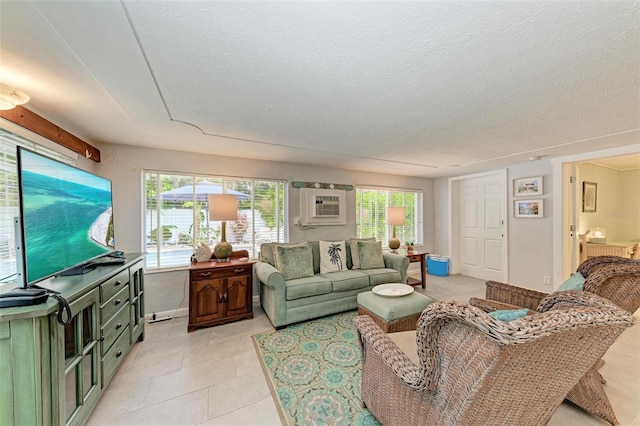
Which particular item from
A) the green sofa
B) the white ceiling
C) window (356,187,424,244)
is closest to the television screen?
the white ceiling

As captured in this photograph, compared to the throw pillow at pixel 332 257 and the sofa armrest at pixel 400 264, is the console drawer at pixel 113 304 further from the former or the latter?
the sofa armrest at pixel 400 264

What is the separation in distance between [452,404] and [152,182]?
3675 mm

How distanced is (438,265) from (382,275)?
2.29 metres

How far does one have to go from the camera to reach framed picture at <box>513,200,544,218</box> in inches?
148

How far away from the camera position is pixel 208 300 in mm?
2777

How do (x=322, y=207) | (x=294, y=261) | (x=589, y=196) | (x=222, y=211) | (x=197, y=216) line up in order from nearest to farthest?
(x=222, y=211) → (x=294, y=261) → (x=197, y=216) → (x=322, y=207) → (x=589, y=196)

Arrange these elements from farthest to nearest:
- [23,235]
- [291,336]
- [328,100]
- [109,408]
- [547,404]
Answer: [291,336]
[328,100]
[109,408]
[23,235]
[547,404]

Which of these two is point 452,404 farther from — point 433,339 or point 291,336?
point 291,336

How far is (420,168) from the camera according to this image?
14.3ft

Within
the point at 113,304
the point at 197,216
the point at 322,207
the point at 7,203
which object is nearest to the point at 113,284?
the point at 113,304

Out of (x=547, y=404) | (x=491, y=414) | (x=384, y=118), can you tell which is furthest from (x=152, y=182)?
(x=547, y=404)

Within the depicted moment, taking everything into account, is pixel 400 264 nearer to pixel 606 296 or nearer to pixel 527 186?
pixel 606 296

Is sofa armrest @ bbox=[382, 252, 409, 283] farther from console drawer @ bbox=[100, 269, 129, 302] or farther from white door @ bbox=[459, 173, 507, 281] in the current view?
console drawer @ bbox=[100, 269, 129, 302]

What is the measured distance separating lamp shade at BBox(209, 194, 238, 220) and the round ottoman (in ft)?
6.47
